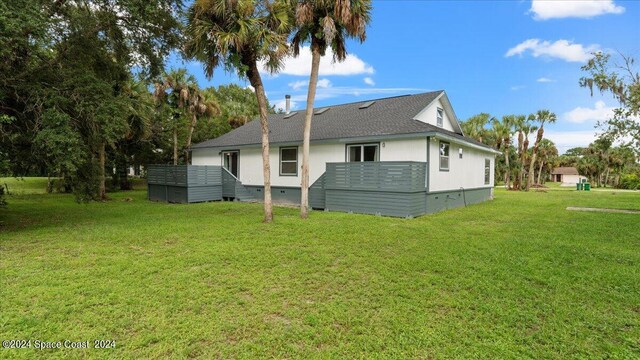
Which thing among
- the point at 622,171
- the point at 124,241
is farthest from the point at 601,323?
the point at 622,171

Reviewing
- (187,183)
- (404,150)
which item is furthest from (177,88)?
(404,150)

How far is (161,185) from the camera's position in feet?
55.7

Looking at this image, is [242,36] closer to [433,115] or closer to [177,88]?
[433,115]


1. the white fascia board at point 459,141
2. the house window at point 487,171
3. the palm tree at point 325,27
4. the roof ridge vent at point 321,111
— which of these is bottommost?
the house window at point 487,171

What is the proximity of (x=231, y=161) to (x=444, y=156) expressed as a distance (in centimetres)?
1056

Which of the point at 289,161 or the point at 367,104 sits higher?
the point at 367,104

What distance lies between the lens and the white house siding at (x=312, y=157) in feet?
38.6

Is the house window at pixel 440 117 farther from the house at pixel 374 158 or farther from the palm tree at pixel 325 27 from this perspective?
the palm tree at pixel 325 27

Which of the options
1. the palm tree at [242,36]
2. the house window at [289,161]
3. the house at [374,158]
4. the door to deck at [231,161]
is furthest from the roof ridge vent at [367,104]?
the palm tree at [242,36]

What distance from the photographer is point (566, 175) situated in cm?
6469

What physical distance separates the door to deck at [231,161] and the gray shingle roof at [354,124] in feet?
1.77

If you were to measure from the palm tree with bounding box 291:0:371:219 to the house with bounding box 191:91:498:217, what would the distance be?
250 centimetres

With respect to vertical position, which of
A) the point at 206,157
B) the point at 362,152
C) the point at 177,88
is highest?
the point at 177,88

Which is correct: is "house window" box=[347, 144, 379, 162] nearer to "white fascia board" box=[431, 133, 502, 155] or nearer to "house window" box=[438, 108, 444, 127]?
"white fascia board" box=[431, 133, 502, 155]
